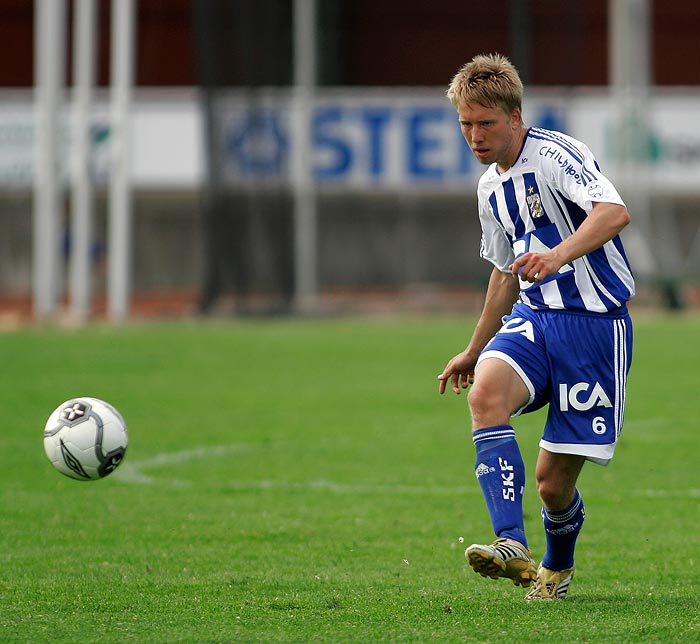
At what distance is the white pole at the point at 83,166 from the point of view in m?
22.2

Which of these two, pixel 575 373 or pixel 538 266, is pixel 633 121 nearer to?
pixel 575 373

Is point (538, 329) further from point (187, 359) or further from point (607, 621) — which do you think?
point (187, 359)

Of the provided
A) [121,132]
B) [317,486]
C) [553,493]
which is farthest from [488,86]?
[121,132]

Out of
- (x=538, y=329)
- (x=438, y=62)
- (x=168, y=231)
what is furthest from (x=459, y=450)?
(x=438, y=62)

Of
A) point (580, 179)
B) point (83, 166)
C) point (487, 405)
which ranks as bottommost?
point (487, 405)

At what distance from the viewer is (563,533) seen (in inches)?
218

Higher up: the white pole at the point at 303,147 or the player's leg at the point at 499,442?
the white pole at the point at 303,147

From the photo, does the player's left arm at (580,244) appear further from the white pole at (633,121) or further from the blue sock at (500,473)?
the white pole at (633,121)

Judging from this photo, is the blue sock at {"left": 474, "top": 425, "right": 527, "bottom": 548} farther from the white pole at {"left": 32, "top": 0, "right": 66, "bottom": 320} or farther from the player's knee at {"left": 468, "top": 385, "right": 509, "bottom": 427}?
the white pole at {"left": 32, "top": 0, "right": 66, "bottom": 320}

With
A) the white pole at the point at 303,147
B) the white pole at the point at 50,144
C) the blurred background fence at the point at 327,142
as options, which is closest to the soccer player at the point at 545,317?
the blurred background fence at the point at 327,142

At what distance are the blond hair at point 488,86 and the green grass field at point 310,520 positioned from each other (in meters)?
1.86

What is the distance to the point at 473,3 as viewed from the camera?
3153 cm

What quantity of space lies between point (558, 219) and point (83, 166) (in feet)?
59.0

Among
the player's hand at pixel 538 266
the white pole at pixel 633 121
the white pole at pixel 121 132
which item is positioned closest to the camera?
the player's hand at pixel 538 266
